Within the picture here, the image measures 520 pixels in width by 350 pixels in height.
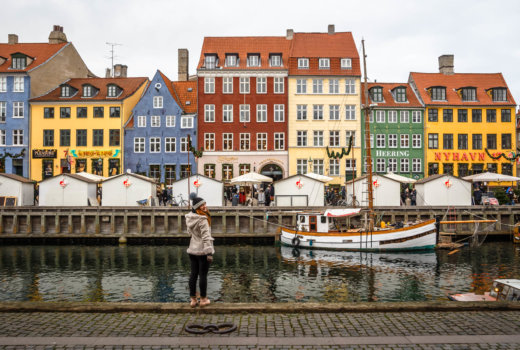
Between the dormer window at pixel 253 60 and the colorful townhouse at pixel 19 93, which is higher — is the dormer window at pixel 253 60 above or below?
above

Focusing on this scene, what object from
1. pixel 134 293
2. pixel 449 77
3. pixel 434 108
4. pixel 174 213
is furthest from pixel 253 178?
pixel 449 77

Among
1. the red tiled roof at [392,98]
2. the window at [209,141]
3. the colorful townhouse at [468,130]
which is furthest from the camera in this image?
the red tiled roof at [392,98]

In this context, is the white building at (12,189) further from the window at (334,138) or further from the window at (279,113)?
the window at (334,138)

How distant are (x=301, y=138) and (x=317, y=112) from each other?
3219mm

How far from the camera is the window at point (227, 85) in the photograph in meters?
47.2

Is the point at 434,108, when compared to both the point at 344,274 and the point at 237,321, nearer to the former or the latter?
the point at 344,274

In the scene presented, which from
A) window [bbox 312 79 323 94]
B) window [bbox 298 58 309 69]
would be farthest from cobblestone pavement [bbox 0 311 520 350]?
window [bbox 298 58 309 69]

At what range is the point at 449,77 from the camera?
5116 centimetres

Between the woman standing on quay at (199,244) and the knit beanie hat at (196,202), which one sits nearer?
the woman standing on quay at (199,244)

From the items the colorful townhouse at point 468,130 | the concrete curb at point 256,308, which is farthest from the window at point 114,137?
the concrete curb at point 256,308

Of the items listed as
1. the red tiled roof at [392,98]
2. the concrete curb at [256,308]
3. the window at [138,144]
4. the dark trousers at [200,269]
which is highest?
the red tiled roof at [392,98]

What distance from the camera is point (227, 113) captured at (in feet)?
155

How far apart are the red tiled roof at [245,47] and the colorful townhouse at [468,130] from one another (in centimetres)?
1579

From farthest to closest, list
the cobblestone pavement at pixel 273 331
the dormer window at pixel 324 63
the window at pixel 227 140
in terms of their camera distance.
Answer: the dormer window at pixel 324 63 → the window at pixel 227 140 → the cobblestone pavement at pixel 273 331
